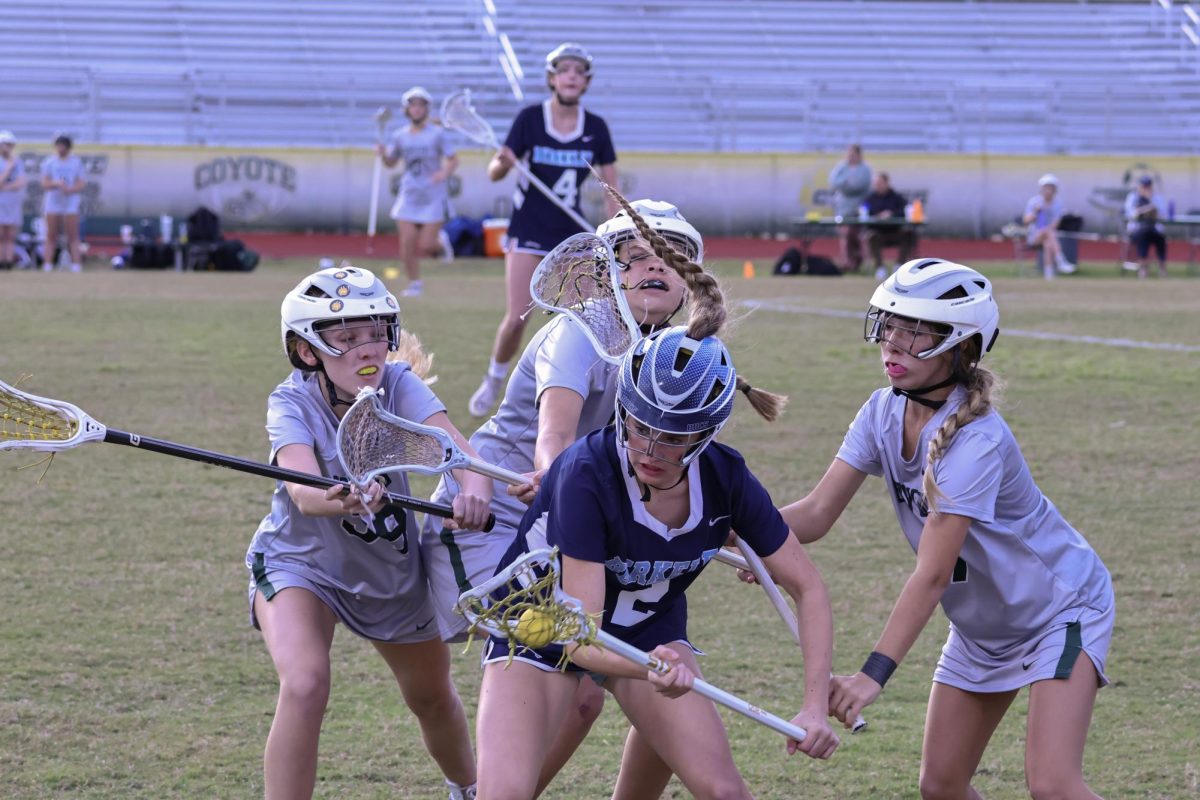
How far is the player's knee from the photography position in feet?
12.8

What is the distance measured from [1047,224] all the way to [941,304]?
21.9m

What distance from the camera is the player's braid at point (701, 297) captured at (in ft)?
13.2

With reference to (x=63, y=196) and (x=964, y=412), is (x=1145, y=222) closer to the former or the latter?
(x=63, y=196)

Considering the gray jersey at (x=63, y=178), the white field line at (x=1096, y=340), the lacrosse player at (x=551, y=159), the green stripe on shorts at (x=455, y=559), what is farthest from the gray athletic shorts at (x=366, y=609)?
the gray jersey at (x=63, y=178)

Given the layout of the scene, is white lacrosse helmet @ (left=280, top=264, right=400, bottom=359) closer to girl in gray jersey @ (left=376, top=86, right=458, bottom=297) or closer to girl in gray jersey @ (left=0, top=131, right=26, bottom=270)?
girl in gray jersey @ (left=376, top=86, right=458, bottom=297)

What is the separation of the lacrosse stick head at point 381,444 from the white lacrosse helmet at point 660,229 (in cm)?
81

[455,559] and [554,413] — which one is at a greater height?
[554,413]

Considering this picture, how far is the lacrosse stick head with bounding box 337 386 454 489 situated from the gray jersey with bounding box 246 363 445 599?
152 mm

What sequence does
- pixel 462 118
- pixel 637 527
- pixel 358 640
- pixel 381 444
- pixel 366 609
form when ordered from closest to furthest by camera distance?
pixel 637 527 → pixel 381 444 → pixel 366 609 → pixel 358 640 → pixel 462 118

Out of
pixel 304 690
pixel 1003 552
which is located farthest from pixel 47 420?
pixel 1003 552

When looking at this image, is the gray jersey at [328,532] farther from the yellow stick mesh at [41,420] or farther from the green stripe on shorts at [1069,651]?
the green stripe on shorts at [1069,651]

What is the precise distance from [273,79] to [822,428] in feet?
71.5

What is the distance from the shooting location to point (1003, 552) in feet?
12.9

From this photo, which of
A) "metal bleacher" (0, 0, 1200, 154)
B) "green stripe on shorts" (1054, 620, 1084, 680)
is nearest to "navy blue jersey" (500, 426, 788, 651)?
"green stripe on shorts" (1054, 620, 1084, 680)
